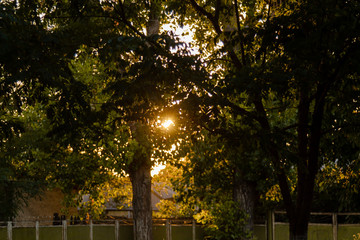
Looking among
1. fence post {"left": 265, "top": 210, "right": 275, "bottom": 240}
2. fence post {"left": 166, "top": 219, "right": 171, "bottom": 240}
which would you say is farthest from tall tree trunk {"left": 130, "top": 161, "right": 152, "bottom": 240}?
fence post {"left": 265, "top": 210, "right": 275, "bottom": 240}

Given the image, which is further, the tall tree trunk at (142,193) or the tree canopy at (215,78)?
the tall tree trunk at (142,193)

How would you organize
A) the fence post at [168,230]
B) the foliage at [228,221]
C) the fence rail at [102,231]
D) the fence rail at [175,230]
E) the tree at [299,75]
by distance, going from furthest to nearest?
the fence post at [168,230], the fence rail at [102,231], the fence rail at [175,230], the foliage at [228,221], the tree at [299,75]

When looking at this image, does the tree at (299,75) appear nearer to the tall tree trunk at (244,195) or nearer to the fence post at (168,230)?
the tall tree trunk at (244,195)

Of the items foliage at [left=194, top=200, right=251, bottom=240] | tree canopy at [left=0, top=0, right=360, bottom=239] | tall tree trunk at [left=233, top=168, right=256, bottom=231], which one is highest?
tree canopy at [left=0, top=0, right=360, bottom=239]

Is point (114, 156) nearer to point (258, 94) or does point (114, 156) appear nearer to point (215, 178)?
point (215, 178)

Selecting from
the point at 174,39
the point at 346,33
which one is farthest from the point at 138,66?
the point at 346,33

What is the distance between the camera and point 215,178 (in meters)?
23.2

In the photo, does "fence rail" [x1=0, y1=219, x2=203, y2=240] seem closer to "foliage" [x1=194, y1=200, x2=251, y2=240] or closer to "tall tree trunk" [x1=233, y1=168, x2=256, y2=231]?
"foliage" [x1=194, y1=200, x2=251, y2=240]

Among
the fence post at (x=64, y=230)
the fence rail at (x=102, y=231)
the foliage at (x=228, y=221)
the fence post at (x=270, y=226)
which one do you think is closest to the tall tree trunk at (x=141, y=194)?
the foliage at (x=228, y=221)

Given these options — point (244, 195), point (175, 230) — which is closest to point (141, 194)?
point (244, 195)

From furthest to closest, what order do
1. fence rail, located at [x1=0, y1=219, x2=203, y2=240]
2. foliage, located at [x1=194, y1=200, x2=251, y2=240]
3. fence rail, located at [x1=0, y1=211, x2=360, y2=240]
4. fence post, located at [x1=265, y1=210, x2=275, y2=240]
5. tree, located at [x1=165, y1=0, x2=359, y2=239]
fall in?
1. fence rail, located at [x1=0, y1=219, x2=203, y2=240]
2. fence post, located at [x1=265, y1=210, x2=275, y2=240]
3. fence rail, located at [x1=0, y1=211, x2=360, y2=240]
4. foliage, located at [x1=194, y1=200, x2=251, y2=240]
5. tree, located at [x1=165, y1=0, x2=359, y2=239]

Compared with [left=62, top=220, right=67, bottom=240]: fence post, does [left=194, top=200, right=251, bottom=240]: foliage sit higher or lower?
higher

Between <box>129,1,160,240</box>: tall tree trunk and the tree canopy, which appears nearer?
the tree canopy

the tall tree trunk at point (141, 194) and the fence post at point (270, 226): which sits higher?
the tall tree trunk at point (141, 194)
